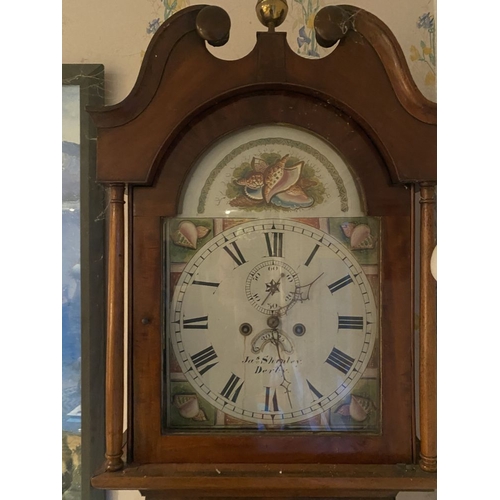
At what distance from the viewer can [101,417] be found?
848mm

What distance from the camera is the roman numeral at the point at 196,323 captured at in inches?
24.9

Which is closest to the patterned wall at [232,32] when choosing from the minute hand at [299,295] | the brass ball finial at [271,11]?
the brass ball finial at [271,11]

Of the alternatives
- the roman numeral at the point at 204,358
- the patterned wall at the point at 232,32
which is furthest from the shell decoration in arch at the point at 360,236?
the patterned wall at the point at 232,32

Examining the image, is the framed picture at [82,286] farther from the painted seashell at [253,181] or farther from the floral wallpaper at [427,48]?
the floral wallpaper at [427,48]

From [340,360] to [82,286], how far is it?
471 mm

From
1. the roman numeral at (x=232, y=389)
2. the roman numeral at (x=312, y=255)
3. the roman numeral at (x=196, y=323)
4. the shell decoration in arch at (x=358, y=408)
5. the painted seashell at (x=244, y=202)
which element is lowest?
the shell decoration in arch at (x=358, y=408)

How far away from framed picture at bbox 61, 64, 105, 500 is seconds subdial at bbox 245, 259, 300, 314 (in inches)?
13.6

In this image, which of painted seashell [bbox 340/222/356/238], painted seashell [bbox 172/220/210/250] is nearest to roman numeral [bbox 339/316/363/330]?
painted seashell [bbox 340/222/356/238]

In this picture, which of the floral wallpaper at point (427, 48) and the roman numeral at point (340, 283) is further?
the floral wallpaper at point (427, 48)

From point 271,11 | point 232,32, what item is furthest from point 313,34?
point 271,11

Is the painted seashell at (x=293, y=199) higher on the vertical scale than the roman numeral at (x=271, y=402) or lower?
higher
